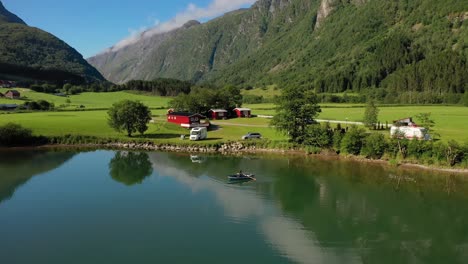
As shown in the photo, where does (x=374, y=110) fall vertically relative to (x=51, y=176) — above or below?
above

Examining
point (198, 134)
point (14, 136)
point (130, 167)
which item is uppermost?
point (14, 136)

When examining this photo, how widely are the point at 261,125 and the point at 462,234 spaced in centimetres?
5845

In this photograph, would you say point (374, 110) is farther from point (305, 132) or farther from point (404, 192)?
point (404, 192)

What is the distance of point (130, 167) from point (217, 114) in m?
49.9

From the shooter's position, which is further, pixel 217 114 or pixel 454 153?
pixel 217 114

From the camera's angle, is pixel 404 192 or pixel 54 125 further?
pixel 54 125

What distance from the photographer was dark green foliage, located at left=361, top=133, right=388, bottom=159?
58.0 meters

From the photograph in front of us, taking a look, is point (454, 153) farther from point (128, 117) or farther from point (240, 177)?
point (128, 117)

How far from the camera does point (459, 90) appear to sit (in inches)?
6358

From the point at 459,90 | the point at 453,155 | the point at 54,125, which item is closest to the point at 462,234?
the point at 453,155

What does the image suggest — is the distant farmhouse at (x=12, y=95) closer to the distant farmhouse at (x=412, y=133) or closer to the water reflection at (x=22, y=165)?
the water reflection at (x=22, y=165)

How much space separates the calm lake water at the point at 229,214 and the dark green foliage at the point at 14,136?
44.3ft

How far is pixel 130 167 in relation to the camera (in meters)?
58.0

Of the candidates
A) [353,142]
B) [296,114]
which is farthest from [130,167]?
[353,142]
